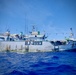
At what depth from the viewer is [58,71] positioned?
2.20 meters

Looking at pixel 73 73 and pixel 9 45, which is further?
pixel 9 45

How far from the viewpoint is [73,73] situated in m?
2.14

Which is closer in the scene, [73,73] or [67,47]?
[73,73]

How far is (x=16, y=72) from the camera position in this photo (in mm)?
2164

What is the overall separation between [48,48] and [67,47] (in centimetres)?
129

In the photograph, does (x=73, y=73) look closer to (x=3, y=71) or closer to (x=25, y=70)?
(x=25, y=70)

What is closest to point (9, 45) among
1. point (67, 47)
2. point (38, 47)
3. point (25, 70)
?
point (38, 47)

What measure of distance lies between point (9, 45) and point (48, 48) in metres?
2.37

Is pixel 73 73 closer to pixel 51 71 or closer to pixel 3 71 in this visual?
pixel 51 71

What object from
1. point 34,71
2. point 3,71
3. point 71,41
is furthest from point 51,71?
point 71,41

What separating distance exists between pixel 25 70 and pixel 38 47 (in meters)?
7.80

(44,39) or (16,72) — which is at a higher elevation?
(44,39)

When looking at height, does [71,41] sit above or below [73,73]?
above

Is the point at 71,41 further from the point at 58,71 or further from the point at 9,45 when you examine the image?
the point at 58,71
